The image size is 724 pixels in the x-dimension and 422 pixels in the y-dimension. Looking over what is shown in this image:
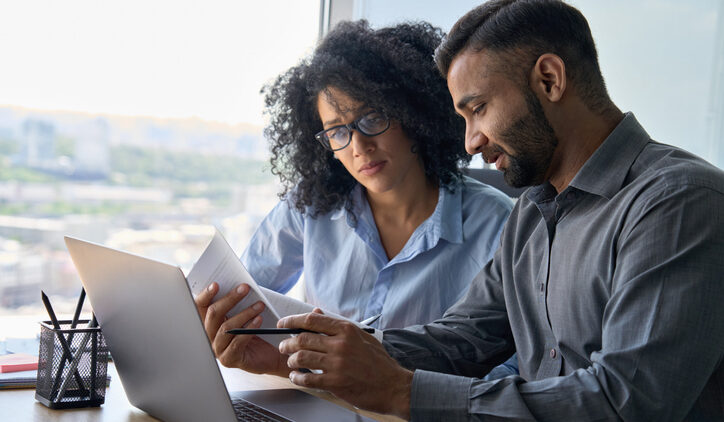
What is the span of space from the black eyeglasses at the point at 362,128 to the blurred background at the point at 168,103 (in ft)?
1.26

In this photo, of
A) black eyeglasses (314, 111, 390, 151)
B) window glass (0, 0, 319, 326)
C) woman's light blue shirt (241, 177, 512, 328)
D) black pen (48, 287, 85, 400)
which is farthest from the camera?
window glass (0, 0, 319, 326)

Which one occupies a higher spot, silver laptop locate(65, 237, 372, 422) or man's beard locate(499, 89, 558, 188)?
man's beard locate(499, 89, 558, 188)

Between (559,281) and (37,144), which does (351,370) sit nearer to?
(559,281)

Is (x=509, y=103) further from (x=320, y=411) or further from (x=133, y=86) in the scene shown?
(x=133, y=86)

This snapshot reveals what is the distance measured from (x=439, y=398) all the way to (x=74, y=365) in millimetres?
578

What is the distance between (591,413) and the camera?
96 centimetres

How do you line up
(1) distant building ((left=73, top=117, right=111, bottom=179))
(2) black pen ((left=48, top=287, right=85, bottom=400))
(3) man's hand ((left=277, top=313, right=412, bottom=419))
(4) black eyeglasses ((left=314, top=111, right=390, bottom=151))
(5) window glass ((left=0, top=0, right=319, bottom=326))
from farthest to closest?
1. (1) distant building ((left=73, top=117, right=111, bottom=179))
2. (5) window glass ((left=0, top=0, right=319, bottom=326))
3. (4) black eyeglasses ((left=314, top=111, right=390, bottom=151))
4. (2) black pen ((left=48, top=287, right=85, bottom=400))
5. (3) man's hand ((left=277, top=313, right=412, bottom=419))

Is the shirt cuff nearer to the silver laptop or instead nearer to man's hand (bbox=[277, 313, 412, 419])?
man's hand (bbox=[277, 313, 412, 419])

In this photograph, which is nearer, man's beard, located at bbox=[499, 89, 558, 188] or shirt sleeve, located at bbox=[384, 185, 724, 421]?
shirt sleeve, located at bbox=[384, 185, 724, 421]

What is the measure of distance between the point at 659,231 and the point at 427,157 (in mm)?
996

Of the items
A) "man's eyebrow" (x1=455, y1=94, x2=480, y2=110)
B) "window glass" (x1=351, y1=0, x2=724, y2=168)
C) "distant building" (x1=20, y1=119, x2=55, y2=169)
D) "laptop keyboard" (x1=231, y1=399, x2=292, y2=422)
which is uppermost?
"window glass" (x1=351, y1=0, x2=724, y2=168)

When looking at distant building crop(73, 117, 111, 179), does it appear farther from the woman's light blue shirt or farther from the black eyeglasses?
the black eyeglasses

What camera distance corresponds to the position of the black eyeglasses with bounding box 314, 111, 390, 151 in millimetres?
1837

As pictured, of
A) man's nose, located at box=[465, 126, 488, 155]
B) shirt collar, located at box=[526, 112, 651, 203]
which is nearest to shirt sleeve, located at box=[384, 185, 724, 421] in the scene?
shirt collar, located at box=[526, 112, 651, 203]
